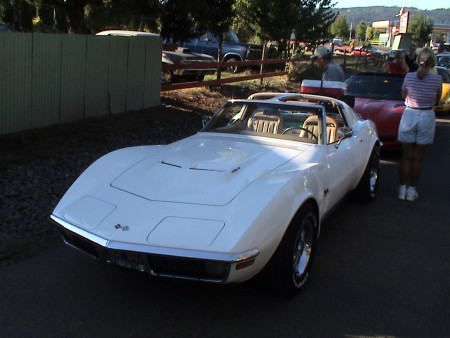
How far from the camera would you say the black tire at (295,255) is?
11.6 ft

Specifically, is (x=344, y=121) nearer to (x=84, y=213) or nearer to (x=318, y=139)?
(x=318, y=139)

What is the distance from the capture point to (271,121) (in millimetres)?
5211

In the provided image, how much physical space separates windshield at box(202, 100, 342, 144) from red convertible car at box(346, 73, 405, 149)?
402 centimetres

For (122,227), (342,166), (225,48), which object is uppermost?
(225,48)

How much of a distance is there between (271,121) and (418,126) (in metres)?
2.28

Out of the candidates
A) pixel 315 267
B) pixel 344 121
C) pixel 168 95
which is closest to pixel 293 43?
pixel 168 95

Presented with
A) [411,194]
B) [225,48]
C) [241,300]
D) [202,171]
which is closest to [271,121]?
[202,171]

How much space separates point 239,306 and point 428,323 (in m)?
1.26

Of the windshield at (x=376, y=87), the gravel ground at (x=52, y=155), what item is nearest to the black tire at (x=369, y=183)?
the gravel ground at (x=52, y=155)

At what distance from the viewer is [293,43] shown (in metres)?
24.0

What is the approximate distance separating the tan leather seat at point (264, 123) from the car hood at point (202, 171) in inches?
15.7

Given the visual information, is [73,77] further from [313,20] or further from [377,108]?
[313,20]

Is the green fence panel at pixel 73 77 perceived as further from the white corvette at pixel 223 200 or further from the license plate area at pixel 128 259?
the license plate area at pixel 128 259

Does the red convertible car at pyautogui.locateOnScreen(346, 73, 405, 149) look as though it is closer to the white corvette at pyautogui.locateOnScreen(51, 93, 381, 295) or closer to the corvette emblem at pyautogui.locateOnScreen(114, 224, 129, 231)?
the white corvette at pyautogui.locateOnScreen(51, 93, 381, 295)
